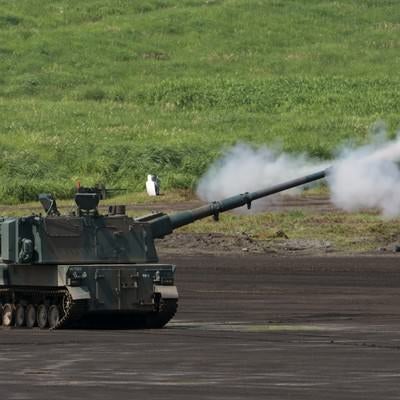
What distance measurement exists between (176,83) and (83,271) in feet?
215

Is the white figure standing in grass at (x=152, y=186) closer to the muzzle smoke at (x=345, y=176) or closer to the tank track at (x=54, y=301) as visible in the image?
the muzzle smoke at (x=345, y=176)

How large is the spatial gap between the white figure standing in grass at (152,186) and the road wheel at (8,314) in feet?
122

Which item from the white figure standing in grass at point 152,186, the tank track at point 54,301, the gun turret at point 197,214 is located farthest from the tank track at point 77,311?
the white figure standing in grass at point 152,186

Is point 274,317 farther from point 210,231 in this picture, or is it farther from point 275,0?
point 275,0

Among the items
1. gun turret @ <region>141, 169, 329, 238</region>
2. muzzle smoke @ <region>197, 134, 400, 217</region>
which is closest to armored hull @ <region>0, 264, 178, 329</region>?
gun turret @ <region>141, 169, 329, 238</region>

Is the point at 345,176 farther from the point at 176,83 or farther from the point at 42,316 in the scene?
the point at 176,83

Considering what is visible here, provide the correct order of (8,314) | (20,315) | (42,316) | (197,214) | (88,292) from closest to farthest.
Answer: (88,292) < (42,316) < (20,315) < (8,314) < (197,214)

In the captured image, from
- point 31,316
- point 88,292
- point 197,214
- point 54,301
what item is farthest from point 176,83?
point 88,292

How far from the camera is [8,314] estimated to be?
113 feet

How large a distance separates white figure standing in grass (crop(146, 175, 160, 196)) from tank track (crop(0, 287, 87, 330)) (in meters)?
37.2

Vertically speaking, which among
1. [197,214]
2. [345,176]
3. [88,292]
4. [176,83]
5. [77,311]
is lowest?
[77,311]

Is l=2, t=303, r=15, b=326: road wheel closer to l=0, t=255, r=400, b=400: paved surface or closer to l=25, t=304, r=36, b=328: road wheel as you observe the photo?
l=25, t=304, r=36, b=328: road wheel

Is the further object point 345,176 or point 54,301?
point 345,176

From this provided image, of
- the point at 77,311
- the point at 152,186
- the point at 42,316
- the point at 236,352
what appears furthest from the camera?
the point at 152,186
